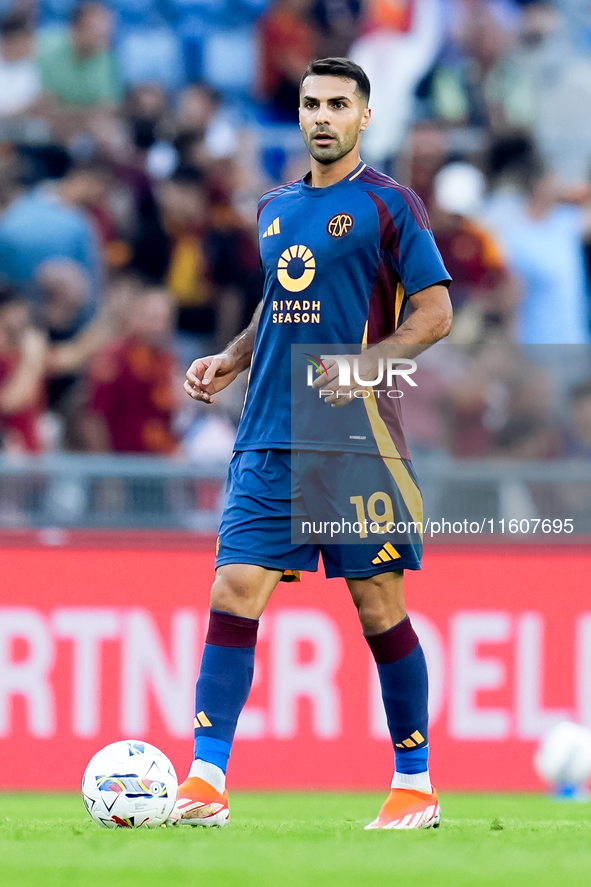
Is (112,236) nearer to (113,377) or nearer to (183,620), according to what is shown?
(113,377)

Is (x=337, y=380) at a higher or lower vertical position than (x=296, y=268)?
lower

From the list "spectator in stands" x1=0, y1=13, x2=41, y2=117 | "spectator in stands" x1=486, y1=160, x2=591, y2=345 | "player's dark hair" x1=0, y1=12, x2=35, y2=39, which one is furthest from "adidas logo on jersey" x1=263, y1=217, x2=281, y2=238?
"player's dark hair" x1=0, y1=12, x2=35, y2=39

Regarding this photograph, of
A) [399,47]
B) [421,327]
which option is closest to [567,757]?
[421,327]

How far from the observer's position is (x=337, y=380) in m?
3.89

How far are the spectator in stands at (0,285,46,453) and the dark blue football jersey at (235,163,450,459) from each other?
12.2 ft

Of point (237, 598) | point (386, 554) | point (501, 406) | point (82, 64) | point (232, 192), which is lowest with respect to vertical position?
point (237, 598)

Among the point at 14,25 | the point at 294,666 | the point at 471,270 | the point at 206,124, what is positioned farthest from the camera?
the point at 14,25

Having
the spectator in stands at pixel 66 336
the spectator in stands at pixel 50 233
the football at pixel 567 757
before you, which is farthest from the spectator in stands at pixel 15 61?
the football at pixel 567 757

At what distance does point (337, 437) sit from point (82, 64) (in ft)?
20.6

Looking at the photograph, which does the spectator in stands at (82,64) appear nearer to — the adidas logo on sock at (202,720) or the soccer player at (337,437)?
the soccer player at (337,437)

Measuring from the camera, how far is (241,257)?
8.89 meters

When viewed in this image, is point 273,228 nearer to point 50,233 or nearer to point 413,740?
point 413,740

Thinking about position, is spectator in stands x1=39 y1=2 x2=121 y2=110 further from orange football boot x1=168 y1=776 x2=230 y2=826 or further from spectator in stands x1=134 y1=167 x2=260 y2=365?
orange football boot x1=168 y1=776 x2=230 y2=826

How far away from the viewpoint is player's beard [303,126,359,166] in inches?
164
